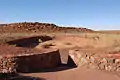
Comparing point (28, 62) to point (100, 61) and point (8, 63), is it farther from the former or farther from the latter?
point (100, 61)

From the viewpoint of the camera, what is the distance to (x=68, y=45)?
23.8 m

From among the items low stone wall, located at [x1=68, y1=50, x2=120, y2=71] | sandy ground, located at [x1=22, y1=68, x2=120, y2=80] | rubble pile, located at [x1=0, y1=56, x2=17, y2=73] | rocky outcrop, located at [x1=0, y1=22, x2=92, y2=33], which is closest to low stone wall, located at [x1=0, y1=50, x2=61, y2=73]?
rubble pile, located at [x1=0, y1=56, x2=17, y2=73]


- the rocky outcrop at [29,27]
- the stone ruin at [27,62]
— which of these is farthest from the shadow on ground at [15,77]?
the rocky outcrop at [29,27]

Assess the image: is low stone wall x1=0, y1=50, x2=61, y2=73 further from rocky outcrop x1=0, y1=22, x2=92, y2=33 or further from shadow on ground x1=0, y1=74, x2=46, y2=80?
rocky outcrop x1=0, y1=22, x2=92, y2=33

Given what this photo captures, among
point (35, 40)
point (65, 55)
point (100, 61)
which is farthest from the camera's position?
point (35, 40)

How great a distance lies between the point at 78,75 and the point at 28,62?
6.85 feet

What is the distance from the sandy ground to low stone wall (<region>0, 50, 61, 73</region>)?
0.67m

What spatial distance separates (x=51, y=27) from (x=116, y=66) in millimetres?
31030

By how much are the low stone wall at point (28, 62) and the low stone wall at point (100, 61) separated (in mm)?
1175

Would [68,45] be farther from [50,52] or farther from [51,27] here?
[51,27]

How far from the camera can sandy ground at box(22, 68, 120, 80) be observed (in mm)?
11627

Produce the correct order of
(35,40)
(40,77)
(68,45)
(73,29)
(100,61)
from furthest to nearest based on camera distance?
(73,29), (35,40), (68,45), (100,61), (40,77)

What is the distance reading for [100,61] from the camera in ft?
43.5

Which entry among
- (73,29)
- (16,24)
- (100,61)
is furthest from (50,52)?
(73,29)
